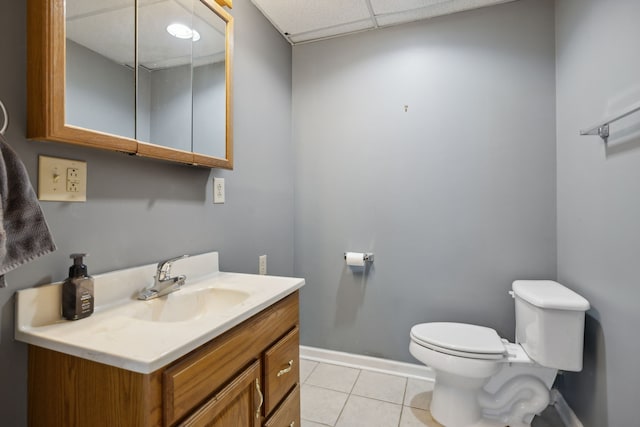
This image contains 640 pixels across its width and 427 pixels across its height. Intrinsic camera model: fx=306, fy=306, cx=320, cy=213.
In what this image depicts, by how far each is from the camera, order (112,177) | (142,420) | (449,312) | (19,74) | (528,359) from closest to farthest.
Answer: (142,420) < (19,74) < (112,177) < (528,359) < (449,312)

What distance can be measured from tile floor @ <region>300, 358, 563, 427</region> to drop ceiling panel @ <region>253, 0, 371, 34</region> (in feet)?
7.41

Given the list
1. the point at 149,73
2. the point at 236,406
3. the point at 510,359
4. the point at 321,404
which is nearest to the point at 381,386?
the point at 321,404

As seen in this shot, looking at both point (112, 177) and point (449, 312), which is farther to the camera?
point (449, 312)

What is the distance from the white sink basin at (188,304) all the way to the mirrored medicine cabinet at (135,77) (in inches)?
19.5

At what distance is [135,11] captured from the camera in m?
1.03

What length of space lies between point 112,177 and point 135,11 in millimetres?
566

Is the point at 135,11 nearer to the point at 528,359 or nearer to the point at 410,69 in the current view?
the point at 410,69

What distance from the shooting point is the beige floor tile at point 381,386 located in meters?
1.77

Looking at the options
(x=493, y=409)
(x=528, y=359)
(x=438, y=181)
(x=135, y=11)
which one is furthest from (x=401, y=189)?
(x=135, y=11)

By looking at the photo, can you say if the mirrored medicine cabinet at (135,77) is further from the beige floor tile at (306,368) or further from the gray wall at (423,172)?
the beige floor tile at (306,368)

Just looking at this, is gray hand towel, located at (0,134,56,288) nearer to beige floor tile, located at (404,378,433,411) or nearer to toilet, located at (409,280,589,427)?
toilet, located at (409,280,589,427)

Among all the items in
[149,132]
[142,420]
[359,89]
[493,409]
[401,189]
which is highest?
[359,89]

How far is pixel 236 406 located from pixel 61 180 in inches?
31.1

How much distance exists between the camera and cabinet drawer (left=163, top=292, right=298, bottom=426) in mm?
656
